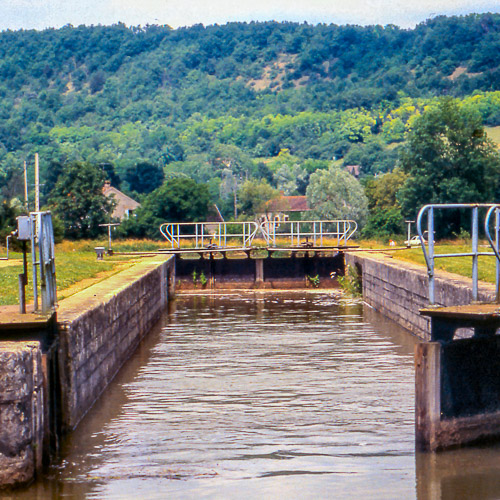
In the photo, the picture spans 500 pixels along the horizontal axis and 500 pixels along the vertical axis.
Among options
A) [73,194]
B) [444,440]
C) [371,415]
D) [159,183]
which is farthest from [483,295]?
[159,183]

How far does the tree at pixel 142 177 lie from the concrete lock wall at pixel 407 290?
81.2 m

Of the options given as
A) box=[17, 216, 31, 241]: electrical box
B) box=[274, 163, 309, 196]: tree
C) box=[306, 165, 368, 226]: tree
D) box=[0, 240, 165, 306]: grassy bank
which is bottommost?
box=[0, 240, 165, 306]: grassy bank

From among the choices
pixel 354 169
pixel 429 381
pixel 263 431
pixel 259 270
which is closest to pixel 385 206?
pixel 259 270

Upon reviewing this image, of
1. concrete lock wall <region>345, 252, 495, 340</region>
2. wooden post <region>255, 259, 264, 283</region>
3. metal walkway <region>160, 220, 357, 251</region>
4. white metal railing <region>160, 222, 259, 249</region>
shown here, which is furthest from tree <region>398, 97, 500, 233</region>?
concrete lock wall <region>345, 252, 495, 340</region>

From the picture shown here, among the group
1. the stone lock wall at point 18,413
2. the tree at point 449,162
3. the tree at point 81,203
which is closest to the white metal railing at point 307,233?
the tree at point 449,162

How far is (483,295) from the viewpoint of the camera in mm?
12719

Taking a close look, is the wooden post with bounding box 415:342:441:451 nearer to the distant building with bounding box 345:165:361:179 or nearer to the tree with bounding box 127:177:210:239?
the tree with bounding box 127:177:210:239

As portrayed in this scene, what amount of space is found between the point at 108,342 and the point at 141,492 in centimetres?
546

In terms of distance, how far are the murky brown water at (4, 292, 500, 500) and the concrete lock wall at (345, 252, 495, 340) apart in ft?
3.51

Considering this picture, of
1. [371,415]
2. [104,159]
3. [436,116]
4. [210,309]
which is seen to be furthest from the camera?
[104,159]

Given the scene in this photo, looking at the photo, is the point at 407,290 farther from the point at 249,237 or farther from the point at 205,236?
the point at 205,236

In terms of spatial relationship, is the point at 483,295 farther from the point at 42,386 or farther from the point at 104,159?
the point at 104,159

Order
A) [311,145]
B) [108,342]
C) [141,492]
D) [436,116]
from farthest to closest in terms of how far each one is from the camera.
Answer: [311,145]
[436,116]
[108,342]
[141,492]

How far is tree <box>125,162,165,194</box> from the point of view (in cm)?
10850
